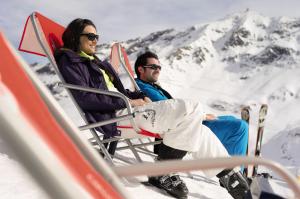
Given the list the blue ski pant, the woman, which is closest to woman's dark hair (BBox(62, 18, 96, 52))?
the woman

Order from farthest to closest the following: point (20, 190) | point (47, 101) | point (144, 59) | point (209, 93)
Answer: point (209, 93), point (144, 59), point (20, 190), point (47, 101)

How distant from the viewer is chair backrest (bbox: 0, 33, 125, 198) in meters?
0.64

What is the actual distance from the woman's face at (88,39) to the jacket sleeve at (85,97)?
0.32 m

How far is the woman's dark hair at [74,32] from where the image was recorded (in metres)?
3.57

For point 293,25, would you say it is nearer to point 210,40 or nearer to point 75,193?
point 210,40

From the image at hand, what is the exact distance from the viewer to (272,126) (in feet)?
194

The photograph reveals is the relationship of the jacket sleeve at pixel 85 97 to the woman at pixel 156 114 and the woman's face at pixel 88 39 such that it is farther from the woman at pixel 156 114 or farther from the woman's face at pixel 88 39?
the woman's face at pixel 88 39

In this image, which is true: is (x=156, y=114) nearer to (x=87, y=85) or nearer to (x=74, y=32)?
(x=87, y=85)

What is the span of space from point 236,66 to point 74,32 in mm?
Result: 83026

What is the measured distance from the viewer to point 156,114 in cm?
301

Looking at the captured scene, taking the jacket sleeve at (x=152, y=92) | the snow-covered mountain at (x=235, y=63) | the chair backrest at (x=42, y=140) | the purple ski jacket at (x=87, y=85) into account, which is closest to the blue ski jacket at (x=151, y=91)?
the jacket sleeve at (x=152, y=92)

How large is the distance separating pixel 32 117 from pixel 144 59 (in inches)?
138

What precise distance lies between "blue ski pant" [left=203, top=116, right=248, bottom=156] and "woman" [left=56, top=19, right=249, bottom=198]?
0.51 meters

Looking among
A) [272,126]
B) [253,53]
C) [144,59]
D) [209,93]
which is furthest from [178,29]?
[144,59]
